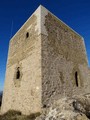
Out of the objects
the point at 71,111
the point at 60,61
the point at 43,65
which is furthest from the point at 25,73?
the point at 71,111

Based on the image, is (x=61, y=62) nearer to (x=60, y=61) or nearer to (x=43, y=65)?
(x=60, y=61)

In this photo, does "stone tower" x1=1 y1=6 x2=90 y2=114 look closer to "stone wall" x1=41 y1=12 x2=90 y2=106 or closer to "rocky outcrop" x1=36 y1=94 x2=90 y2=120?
"stone wall" x1=41 y1=12 x2=90 y2=106

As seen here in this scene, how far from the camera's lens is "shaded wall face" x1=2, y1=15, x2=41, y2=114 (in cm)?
804

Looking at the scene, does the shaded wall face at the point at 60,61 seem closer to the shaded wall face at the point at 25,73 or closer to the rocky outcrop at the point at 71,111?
the shaded wall face at the point at 25,73

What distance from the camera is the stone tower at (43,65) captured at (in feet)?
26.5

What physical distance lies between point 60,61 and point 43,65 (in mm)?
1955

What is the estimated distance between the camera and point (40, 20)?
949cm

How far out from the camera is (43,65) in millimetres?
8273

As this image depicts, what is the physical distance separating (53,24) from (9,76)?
5848 millimetres

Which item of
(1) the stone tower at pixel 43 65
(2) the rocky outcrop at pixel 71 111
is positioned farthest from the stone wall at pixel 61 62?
(2) the rocky outcrop at pixel 71 111

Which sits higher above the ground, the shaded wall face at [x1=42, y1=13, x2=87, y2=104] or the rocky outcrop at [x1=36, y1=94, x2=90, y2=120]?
the shaded wall face at [x1=42, y1=13, x2=87, y2=104]

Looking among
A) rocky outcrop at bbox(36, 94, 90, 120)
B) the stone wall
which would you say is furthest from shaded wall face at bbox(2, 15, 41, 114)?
rocky outcrop at bbox(36, 94, 90, 120)

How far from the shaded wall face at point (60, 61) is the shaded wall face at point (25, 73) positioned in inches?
19.9

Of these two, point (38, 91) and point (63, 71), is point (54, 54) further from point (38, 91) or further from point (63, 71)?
point (38, 91)
